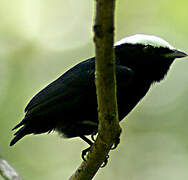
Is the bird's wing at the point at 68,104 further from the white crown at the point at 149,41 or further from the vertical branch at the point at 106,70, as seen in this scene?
the vertical branch at the point at 106,70

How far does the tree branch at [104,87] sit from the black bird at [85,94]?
60 centimetres

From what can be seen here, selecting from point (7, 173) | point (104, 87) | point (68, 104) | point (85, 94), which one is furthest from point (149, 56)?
point (7, 173)

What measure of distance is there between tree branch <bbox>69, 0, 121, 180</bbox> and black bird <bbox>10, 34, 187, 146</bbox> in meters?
0.60

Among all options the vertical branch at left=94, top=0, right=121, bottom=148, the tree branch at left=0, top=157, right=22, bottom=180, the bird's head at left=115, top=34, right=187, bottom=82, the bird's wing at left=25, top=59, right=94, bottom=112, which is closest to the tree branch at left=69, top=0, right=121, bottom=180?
the vertical branch at left=94, top=0, right=121, bottom=148

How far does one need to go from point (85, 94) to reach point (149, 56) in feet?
3.12

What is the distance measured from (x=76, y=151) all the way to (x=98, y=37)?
6722mm

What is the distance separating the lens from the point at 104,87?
116 inches

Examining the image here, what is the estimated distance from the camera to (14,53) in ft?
30.7

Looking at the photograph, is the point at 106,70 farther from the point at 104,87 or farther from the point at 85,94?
the point at 85,94

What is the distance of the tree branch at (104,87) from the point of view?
8.19 feet

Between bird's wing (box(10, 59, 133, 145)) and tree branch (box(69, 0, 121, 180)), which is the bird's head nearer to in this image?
bird's wing (box(10, 59, 133, 145))

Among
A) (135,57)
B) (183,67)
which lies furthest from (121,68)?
(183,67)

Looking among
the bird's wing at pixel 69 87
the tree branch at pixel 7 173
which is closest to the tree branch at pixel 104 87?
the tree branch at pixel 7 173

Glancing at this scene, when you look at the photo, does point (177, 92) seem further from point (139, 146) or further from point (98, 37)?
point (98, 37)
